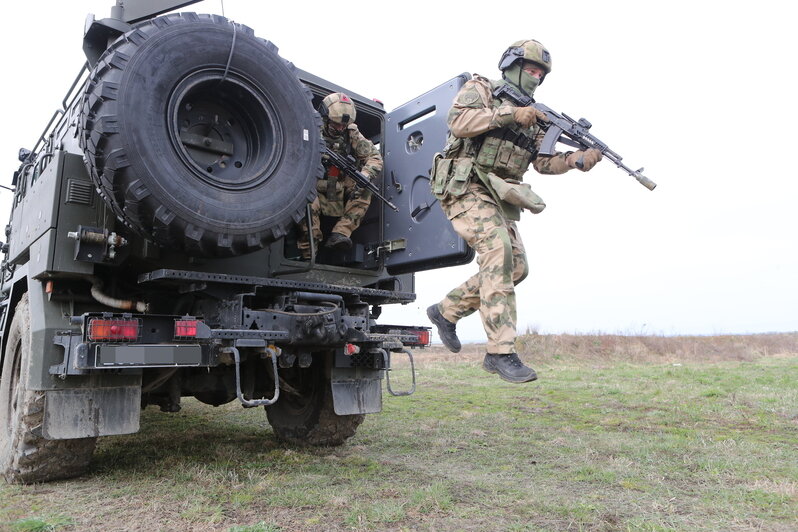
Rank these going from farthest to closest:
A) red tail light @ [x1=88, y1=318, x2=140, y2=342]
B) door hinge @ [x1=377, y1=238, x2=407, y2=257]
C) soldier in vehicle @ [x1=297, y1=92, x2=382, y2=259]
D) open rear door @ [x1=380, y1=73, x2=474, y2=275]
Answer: soldier in vehicle @ [x1=297, y1=92, x2=382, y2=259] → door hinge @ [x1=377, y1=238, x2=407, y2=257] → open rear door @ [x1=380, y1=73, x2=474, y2=275] → red tail light @ [x1=88, y1=318, x2=140, y2=342]

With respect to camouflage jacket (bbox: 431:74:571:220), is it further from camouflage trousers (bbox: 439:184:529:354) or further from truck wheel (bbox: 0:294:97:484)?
truck wheel (bbox: 0:294:97:484)

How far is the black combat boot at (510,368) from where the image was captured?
3585 mm

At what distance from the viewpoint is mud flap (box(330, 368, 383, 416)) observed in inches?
155

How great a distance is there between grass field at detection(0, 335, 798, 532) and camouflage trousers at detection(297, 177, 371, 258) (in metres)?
1.58

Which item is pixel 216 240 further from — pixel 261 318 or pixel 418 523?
pixel 418 523

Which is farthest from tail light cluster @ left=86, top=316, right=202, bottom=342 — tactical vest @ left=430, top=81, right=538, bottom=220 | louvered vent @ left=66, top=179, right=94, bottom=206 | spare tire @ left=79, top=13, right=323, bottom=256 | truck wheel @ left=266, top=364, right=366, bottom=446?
tactical vest @ left=430, top=81, right=538, bottom=220

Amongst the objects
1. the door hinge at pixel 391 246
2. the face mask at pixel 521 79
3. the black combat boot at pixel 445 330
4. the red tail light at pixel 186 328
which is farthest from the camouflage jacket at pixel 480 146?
the red tail light at pixel 186 328

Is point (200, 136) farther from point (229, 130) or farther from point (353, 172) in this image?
point (353, 172)

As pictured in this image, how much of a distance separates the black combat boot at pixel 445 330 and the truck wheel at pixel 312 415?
2.66 ft

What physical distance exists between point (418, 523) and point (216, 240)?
1.70m

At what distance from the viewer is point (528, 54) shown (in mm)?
4012

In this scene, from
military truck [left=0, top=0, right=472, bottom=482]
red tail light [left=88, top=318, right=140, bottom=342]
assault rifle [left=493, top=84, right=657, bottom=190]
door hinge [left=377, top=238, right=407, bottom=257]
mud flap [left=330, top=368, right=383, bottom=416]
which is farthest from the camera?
door hinge [left=377, top=238, right=407, bottom=257]

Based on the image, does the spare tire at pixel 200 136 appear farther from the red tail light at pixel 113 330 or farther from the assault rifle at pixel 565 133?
the assault rifle at pixel 565 133

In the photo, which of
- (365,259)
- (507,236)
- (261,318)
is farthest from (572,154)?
(261,318)
